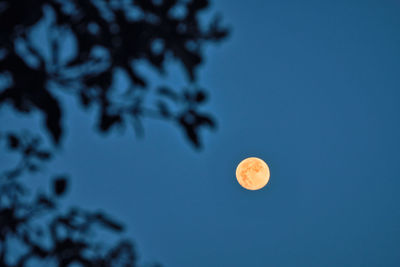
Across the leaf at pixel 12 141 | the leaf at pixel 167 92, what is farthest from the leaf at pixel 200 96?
the leaf at pixel 12 141

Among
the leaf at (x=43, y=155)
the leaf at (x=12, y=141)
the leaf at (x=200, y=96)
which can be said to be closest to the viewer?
the leaf at (x=200, y=96)

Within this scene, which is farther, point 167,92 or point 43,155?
point 43,155

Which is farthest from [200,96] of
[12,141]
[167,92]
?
[12,141]

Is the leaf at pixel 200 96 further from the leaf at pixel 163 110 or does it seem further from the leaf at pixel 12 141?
the leaf at pixel 12 141

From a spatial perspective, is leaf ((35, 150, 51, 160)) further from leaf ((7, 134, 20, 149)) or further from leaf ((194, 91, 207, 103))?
leaf ((194, 91, 207, 103))

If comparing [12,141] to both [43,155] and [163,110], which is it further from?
[163,110]

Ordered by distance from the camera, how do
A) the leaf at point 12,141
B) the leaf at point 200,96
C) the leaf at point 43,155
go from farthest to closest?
the leaf at point 43,155
the leaf at point 12,141
the leaf at point 200,96

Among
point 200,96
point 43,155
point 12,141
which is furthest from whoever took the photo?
point 43,155

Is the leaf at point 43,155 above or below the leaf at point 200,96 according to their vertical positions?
above

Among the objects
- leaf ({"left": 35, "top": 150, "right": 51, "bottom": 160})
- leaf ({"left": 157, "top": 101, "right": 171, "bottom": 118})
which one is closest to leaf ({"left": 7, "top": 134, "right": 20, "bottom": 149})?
leaf ({"left": 35, "top": 150, "right": 51, "bottom": 160})

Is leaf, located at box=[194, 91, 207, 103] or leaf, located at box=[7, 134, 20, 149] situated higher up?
leaf, located at box=[7, 134, 20, 149]

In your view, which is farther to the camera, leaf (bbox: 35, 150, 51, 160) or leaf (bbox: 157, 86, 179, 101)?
leaf (bbox: 35, 150, 51, 160)

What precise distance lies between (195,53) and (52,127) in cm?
73

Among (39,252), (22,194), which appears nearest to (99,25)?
(39,252)
